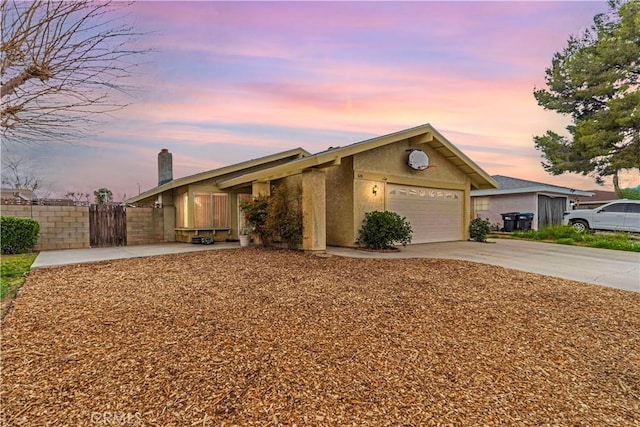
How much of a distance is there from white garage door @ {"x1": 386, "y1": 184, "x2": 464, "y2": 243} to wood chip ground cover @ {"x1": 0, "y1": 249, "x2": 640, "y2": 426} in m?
6.46

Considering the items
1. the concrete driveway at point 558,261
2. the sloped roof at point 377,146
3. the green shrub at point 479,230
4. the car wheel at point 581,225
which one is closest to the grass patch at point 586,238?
the concrete driveway at point 558,261

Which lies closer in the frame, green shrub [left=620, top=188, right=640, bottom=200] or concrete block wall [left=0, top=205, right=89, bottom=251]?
concrete block wall [left=0, top=205, right=89, bottom=251]

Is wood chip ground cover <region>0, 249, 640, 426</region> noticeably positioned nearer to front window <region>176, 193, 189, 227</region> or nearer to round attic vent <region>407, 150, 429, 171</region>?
round attic vent <region>407, 150, 429, 171</region>

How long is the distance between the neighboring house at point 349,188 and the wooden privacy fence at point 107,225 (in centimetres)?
169

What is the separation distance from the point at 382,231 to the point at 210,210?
740 centimetres

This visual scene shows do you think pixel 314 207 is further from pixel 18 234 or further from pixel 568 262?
pixel 18 234

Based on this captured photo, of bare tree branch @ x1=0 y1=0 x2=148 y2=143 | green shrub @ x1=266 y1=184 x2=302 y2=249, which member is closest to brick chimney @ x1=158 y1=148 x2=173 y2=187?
green shrub @ x1=266 y1=184 x2=302 y2=249

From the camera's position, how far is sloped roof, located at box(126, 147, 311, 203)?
40.9 feet

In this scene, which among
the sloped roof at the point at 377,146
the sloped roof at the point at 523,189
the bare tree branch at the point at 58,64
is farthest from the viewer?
the sloped roof at the point at 523,189

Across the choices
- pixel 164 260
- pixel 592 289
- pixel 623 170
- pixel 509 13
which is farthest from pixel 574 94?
pixel 164 260

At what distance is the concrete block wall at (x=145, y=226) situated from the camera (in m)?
13.3

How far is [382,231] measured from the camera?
10.2m

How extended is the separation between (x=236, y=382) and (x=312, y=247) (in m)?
6.91

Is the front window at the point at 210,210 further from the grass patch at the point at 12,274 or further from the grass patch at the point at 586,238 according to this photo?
the grass patch at the point at 586,238
